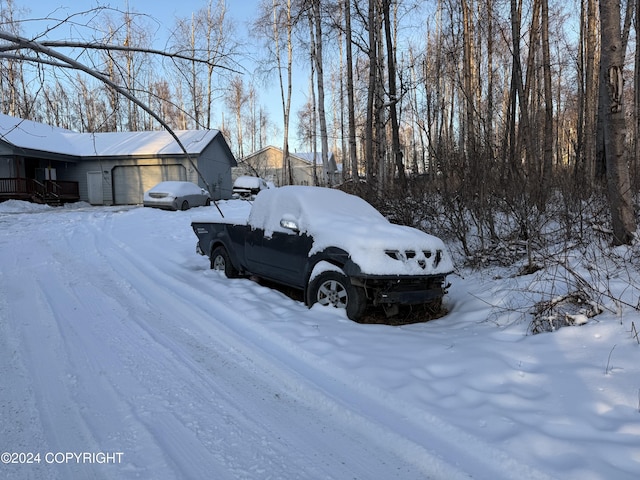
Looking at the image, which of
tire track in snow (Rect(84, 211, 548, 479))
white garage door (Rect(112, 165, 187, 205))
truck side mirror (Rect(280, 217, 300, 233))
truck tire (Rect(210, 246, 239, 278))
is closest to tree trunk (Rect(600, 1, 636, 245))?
truck side mirror (Rect(280, 217, 300, 233))

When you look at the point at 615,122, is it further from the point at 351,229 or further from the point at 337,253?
the point at 337,253

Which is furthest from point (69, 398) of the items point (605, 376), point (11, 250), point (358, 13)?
point (358, 13)

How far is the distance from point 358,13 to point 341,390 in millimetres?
13597

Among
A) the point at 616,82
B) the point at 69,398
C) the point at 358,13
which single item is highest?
the point at 358,13

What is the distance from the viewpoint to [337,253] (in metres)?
5.03

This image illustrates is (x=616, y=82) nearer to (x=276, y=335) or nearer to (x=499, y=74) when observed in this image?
(x=276, y=335)

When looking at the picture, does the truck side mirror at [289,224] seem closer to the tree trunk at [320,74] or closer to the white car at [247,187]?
the tree trunk at [320,74]

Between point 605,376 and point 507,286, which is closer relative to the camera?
point 605,376

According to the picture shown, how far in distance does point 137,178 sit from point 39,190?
534 centimetres

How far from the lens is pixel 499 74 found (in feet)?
95.2

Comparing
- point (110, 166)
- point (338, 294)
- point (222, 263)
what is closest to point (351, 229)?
point (338, 294)

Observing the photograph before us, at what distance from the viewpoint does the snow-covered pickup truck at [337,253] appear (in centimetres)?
479

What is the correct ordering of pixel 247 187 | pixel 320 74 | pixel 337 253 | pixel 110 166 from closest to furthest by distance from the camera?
pixel 337 253 < pixel 320 74 < pixel 110 166 < pixel 247 187

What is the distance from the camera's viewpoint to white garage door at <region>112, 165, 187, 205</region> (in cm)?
2561
